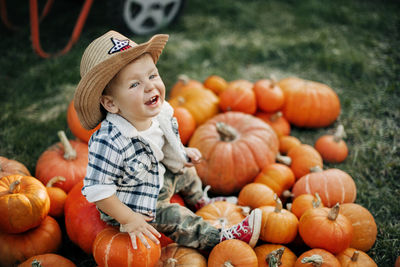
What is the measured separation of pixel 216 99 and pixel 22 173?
6.40 feet

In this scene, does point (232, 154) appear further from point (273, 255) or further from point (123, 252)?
point (123, 252)

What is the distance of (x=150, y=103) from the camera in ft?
6.44

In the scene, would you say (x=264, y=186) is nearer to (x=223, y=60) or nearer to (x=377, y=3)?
(x=223, y=60)

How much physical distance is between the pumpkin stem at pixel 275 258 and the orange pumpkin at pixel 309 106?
184cm

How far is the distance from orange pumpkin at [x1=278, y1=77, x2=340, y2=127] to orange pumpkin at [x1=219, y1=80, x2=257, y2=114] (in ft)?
1.34

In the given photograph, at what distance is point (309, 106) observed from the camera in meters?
3.55

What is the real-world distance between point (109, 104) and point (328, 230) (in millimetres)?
1512

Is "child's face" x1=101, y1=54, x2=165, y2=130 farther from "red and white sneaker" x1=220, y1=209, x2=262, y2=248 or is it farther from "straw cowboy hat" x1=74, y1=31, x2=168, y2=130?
"red and white sneaker" x1=220, y1=209, x2=262, y2=248

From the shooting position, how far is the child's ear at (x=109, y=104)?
1988 millimetres

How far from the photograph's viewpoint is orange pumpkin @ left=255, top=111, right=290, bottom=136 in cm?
342

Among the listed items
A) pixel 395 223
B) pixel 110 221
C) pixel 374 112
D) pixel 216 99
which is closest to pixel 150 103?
pixel 110 221

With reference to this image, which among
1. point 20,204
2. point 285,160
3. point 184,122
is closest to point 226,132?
point 184,122

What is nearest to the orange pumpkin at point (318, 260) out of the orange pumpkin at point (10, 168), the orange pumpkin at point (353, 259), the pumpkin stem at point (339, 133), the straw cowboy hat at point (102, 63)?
the orange pumpkin at point (353, 259)

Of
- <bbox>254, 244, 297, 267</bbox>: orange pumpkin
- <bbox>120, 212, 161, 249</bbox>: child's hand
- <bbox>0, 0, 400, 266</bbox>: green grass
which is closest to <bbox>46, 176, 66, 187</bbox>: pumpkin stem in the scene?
<bbox>0, 0, 400, 266</bbox>: green grass
